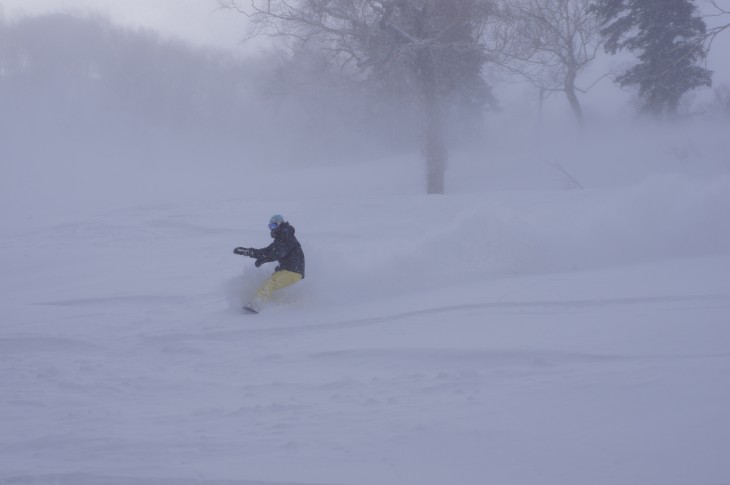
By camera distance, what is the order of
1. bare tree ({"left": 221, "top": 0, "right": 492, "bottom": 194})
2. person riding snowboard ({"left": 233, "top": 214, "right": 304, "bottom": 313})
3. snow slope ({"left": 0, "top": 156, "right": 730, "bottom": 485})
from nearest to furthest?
1. snow slope ({"left": 0, "top": 156, "right": 730, "bottom": 485})
2. person riding snowboard ({"left": 233, "top": 214, "right": 304, "bottom": 313})
3. bare tree ({"left": 221, "top": 0, "right": 492, "bottom": 194})

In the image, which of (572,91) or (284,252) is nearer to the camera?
(284,252)

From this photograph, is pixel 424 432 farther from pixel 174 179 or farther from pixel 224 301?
pixel 174 179

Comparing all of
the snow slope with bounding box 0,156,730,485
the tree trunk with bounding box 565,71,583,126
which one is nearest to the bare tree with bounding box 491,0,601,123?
the tree trunk with bounding box 565,71,583,126

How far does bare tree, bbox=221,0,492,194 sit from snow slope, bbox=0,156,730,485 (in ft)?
33.1

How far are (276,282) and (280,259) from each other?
0.35 meters

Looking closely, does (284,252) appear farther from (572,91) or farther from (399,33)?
(572,91)

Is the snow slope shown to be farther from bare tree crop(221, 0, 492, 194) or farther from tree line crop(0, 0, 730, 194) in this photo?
bare tree crop(221, 0, 492, 194)

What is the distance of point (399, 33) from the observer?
907 inches

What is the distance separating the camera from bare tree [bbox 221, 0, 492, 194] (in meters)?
22.8

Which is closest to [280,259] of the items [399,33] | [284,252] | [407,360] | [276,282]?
[284,252]

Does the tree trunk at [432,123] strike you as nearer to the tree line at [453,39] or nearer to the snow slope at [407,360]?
the tree line at [453,39]

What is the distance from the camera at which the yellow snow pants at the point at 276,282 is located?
10.2 metres

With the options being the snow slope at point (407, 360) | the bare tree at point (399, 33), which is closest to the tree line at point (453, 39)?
the bare tree at point (399, 33)

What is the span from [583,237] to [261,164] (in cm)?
4555
